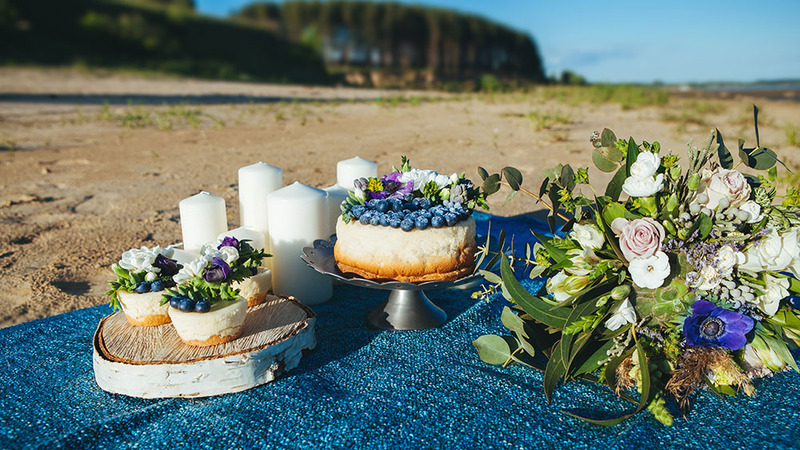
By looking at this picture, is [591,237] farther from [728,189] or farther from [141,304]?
[141,304]

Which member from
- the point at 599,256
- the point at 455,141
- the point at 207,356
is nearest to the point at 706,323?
the point at 599,256

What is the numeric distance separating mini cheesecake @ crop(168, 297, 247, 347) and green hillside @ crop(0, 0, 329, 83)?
17.0 meters

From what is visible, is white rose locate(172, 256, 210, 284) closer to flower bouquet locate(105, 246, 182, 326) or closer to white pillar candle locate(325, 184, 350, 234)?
flower bouquet locate(105, 246, 182, 326)

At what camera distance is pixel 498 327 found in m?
2.48

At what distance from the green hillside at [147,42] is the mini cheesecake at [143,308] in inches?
664

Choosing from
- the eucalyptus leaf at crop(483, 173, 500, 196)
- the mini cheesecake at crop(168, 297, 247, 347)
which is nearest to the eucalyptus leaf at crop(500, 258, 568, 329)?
the eucalyptus leaf at crop(483, 173, 500, 196)

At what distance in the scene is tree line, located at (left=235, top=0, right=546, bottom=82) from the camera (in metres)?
27.9

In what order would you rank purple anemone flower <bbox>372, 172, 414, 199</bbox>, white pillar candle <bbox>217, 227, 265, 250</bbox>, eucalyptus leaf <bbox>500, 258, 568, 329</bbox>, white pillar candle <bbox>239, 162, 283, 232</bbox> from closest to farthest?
1. eucalyptus leaf <bbox>500, 258, 568, 329</bbox>
2. purple anemone flower <bbox>372, 172, 414, 199</bbox>
3. white pillar candle <bbox>217, 227, 265, 250</bbox>
4. white pillar candle <bbox>239, 162, 283, 232</bbox>

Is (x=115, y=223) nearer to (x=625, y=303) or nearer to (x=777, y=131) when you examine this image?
(x=625, y=303)

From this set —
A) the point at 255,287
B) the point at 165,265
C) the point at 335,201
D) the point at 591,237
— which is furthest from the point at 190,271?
the point at 591,237

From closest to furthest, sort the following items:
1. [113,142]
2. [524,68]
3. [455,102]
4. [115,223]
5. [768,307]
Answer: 1. [768,307]
2. [115,223]
3. [113,142]
4. [455,102]
5. [524,68]

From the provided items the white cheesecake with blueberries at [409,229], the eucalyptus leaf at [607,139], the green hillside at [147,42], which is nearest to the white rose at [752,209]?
the eucalyptus leaf at [607,139]

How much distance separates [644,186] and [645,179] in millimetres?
31

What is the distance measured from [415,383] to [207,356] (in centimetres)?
71
